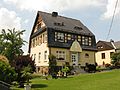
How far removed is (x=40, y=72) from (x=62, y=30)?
28.5ft

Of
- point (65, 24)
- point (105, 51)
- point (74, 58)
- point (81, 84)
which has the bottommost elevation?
point (81, 84)

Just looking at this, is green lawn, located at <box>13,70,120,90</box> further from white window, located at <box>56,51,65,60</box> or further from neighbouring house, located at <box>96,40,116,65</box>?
neighbouring house, located at <box>96,40,116,65</box>

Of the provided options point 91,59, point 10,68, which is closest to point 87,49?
point 91,59

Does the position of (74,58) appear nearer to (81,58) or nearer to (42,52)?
(81,58)

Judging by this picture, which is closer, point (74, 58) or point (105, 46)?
point (74, 58)

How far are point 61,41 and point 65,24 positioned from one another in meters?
4.48

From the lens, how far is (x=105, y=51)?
68.7 m

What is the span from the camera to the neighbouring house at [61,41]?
146 ft

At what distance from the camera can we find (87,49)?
160 feet

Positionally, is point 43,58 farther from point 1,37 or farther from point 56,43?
point 1,37

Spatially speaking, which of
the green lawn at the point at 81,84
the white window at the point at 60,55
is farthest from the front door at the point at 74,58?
the green lawn at the point at 81,84

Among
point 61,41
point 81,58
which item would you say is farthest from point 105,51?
point 61,41

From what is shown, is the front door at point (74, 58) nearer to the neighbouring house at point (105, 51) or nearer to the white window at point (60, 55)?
the white window at point (60, 55)

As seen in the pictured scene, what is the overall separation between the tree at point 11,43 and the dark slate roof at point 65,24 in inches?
220
